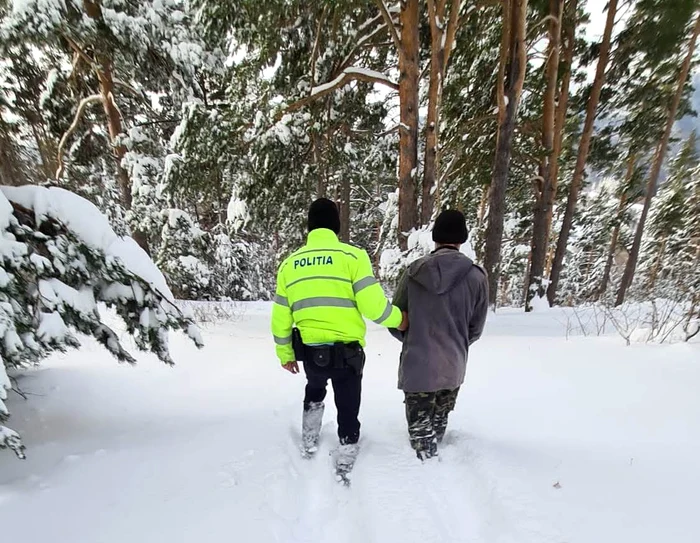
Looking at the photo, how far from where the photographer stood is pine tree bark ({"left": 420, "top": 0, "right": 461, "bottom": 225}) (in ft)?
19.2

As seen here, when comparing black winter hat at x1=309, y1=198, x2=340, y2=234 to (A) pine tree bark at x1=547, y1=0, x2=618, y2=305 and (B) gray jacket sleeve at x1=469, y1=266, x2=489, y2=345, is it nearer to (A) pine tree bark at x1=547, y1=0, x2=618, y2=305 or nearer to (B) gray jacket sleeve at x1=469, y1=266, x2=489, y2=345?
(B) gray jacket sleeve at x1=469, y1=266, x2=489, y2=345

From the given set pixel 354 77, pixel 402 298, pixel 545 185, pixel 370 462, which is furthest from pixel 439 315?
pixel 545 185

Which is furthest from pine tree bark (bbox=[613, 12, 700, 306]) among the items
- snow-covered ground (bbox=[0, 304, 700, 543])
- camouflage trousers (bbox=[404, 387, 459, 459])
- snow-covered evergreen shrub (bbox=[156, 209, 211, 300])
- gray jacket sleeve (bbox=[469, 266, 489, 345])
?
snow-covered evergreen shrub (bbox=[156, 209, 211, 300])

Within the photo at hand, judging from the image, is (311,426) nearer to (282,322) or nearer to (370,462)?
(370,462)

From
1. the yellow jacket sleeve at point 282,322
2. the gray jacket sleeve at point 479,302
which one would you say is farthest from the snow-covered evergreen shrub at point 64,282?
the gray jacket sleeve at point 479,302

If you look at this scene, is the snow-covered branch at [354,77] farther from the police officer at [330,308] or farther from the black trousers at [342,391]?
the black trousers at [342,391]

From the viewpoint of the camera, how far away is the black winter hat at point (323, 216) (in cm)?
237

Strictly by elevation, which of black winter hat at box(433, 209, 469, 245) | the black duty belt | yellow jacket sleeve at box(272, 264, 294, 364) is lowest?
the black duty belt

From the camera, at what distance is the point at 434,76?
20.6ft

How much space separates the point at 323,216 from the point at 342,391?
3.80ft

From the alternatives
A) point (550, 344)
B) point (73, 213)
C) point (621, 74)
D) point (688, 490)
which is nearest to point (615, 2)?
point (621, 74)

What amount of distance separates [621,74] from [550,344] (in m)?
10.5

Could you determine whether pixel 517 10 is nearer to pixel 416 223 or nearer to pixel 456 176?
pixel 416 223

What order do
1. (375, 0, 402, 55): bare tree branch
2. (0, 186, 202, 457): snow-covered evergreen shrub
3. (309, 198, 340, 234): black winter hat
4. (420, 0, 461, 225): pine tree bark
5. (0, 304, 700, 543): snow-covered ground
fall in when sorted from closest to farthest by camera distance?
(0, 304, 700, 543): snow-covered ground < (0, 186, 202, 457): snow-covered evergreen shrub < (309, 198, 340, 234): black winter hat < (375, 0, 402, 55): bare tree branch < (420, 0, 461, 225): pine tree bark
